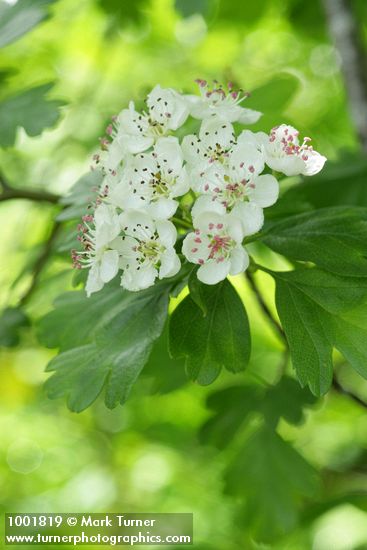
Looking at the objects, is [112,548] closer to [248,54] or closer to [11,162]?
[11,162]

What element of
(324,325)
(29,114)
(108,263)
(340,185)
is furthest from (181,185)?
(340,185)

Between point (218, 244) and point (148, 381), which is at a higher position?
point (218, 244)

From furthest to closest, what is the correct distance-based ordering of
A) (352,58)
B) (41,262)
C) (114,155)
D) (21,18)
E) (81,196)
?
(352,58), (41,262), (21,18), (81,196), (114,155)

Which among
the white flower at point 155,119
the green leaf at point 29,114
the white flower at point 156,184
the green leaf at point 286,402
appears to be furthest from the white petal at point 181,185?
the green leaf at point 286,402

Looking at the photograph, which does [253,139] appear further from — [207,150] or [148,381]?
[148,381]

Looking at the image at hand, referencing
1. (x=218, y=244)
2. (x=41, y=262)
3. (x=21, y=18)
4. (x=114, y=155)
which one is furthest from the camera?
(x=41, y=262)

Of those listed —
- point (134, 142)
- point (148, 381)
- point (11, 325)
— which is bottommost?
point (148, 381)

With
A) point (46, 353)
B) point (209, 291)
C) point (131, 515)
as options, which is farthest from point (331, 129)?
point (209, 291)
